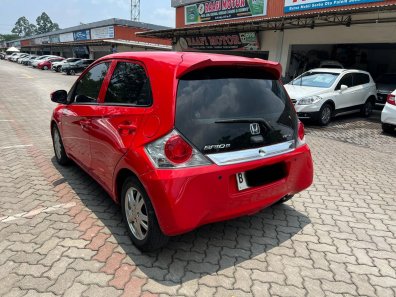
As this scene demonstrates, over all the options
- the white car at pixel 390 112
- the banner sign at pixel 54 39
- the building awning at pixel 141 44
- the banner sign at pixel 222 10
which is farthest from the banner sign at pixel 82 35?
the white car at pixel 390 112

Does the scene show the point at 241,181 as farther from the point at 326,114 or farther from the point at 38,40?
the point at 38,40

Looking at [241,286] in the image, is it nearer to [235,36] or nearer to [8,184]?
[8,184]

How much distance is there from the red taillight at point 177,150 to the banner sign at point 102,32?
37.0 meters

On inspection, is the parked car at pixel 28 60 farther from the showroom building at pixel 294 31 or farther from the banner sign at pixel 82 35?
the showroom building at pixel 294 31

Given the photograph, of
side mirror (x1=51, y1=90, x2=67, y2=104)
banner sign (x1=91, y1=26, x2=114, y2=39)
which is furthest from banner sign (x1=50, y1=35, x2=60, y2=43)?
side mirror (x1=51, y1=90, x2=67, y2=104)

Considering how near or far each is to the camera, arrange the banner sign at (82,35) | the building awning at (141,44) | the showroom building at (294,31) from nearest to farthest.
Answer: the showroom building at (294,31), the building awning at (141,44), the banner sign at (82,35)

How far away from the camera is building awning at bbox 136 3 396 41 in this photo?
472 inches

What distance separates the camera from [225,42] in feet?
66.1

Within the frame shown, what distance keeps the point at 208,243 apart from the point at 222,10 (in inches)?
739

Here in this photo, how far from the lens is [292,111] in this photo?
339 centimetres

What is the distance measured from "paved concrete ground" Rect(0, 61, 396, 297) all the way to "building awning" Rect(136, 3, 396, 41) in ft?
30.4

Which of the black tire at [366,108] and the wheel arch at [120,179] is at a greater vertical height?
the wheel arch at [120,179]

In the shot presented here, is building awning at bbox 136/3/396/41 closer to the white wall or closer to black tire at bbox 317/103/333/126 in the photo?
the white wall

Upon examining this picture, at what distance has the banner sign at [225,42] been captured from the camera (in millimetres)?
18766
